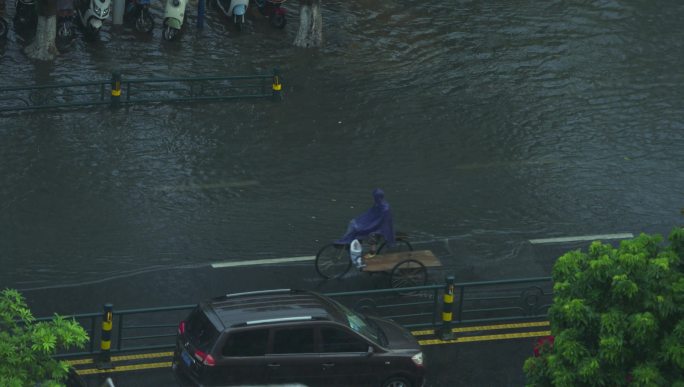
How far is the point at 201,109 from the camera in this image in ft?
81.6

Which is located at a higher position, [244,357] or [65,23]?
[65,23]

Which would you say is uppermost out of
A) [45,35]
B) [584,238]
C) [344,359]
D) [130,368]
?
[45,35]

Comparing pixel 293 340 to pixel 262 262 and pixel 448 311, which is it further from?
pixel 262 262

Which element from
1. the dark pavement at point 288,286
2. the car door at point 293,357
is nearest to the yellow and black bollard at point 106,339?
the dark pavement at point 288,286

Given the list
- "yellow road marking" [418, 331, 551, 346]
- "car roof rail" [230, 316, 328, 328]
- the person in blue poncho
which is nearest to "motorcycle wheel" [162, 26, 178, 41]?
the person in blue poncho

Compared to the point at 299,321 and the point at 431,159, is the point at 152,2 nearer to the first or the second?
the point at 431,159

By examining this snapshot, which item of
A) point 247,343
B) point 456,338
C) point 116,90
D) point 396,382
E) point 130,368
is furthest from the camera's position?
point 116,90

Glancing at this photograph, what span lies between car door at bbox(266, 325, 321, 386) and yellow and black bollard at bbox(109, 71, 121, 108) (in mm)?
10687

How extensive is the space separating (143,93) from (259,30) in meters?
5.15

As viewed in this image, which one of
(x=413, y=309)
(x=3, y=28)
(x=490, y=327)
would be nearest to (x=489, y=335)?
(x=490, y=327)

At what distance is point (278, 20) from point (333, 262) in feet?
38.9

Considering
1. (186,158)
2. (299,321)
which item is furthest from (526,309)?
(186,158)

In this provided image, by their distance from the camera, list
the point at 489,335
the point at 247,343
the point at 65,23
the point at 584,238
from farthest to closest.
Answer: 1. the point at 65,23
2. the point at 584,238
3. the point at 489,335
4. the point at 247,343

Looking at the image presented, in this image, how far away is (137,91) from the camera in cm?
2505
